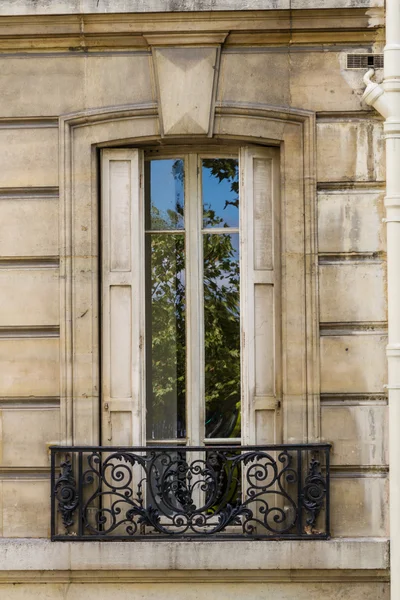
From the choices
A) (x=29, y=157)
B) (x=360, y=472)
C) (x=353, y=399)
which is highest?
(x=29, y=157)

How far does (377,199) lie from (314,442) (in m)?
1.97

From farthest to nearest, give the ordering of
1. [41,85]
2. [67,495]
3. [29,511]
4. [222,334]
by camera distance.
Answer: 1. [222,334]
2. [41,85]
3. [29,511]
4. [67,495]

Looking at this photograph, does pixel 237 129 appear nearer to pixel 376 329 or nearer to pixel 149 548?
pixel 376 329

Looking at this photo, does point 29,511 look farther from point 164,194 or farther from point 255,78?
point 255,78

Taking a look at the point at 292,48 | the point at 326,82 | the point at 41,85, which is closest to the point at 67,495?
the point at 41,85

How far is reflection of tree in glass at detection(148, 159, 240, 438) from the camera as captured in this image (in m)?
7.99

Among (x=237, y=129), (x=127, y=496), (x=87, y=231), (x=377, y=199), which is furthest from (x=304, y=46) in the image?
(x=127, y=496)

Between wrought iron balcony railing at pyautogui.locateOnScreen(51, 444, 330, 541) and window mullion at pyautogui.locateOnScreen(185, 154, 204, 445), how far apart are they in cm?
33

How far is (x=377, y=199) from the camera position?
776 cm

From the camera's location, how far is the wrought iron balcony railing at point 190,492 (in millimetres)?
7590

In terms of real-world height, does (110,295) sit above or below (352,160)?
below

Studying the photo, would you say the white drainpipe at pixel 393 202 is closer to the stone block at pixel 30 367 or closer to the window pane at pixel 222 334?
the window pane at pixel 222 334

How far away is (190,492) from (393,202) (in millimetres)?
2724

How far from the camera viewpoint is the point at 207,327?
8.05 meters
